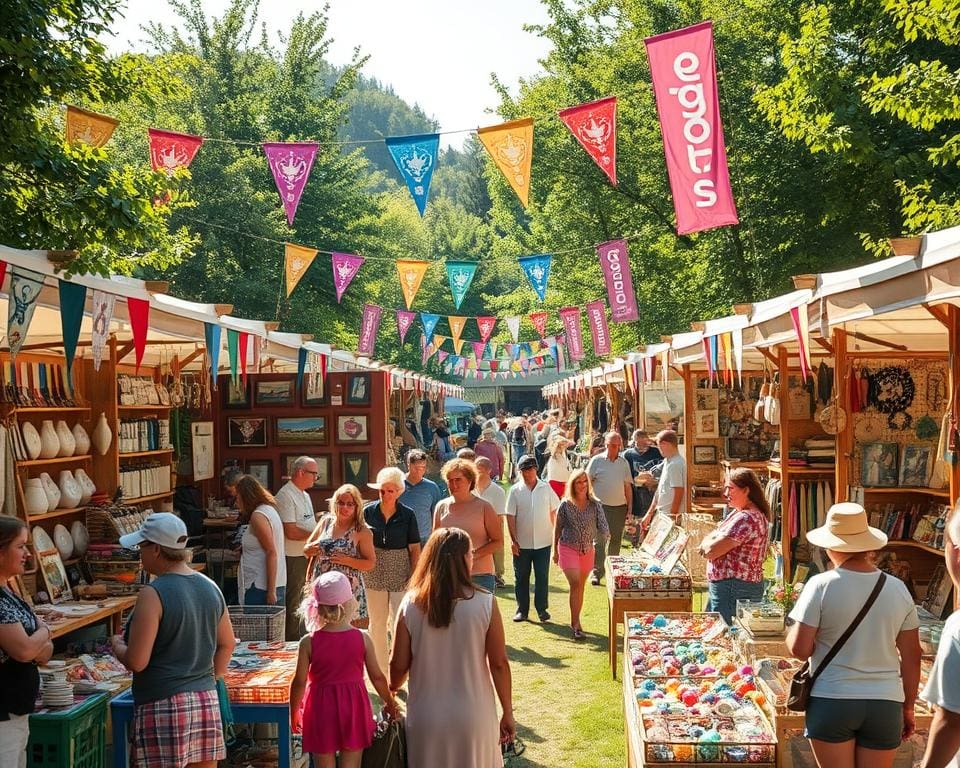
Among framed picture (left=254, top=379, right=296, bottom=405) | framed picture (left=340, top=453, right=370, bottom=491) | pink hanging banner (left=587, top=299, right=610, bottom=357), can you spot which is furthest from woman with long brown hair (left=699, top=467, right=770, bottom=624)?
pink hanging banner (left=587, top=299, right=610, bottom=357)

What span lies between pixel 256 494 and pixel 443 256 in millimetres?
62647

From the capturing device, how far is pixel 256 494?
7105 mm

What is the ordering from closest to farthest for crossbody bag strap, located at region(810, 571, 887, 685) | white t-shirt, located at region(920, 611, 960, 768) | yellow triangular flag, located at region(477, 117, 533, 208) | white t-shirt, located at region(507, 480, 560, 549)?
1. white t-shirt, located at region(920, 611, 960, 768)
2. crossbody bag strap, located at region(810, 571, 887, 685)
3. white t-shirt, located at region(507, 480, 560, 549)
4. yellow triangular flag, located at region(477, 117, 533, 208)

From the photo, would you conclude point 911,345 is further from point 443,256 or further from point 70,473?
point 443,256

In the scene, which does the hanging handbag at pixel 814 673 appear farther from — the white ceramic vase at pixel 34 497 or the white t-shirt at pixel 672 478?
the white t-shirt at pixel 672 478

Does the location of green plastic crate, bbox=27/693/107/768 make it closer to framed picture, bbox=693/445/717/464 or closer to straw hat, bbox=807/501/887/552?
straw hat, bbox=807/501/887/552

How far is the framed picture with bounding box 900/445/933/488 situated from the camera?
27.1ft

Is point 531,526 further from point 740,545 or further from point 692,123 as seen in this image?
point 692,123

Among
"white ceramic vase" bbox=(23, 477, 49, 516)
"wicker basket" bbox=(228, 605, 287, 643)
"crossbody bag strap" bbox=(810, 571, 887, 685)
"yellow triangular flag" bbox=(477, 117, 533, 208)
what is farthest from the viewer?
"yellow triangular flag" bbox=(477, 117, 533, 208)

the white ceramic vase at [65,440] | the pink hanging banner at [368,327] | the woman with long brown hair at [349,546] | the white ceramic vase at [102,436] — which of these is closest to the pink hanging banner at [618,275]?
the pink hanging banner at [368,327]

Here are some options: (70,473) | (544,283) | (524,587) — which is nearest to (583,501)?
(524,587)

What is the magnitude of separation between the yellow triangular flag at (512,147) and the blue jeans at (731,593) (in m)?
5.28

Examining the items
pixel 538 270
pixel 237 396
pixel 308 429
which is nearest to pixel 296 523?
pixel 308 429

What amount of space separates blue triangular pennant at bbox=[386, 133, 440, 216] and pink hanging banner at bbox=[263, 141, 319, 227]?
1.24 m
